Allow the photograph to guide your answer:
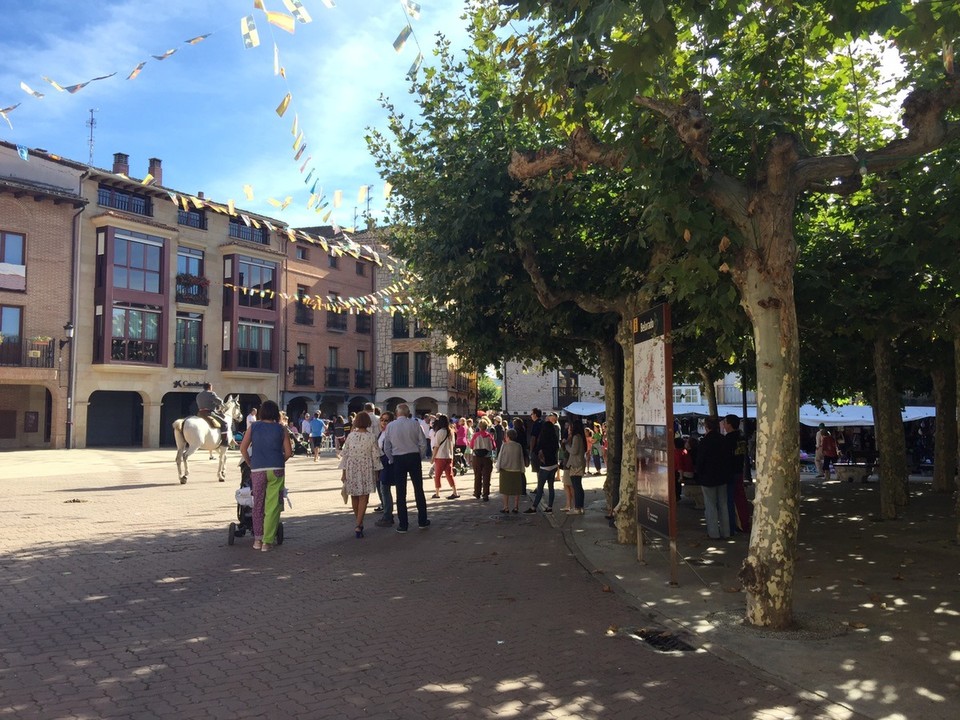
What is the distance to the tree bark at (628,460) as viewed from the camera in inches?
398

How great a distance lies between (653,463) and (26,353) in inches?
1203

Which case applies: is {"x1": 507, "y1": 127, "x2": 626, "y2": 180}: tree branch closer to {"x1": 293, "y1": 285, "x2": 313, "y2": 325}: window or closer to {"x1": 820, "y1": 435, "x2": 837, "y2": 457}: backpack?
{"x1": 820, "y1": 435, "x2": 837, "y2": 457}: backpack

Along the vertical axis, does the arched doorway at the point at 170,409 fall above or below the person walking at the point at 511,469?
above

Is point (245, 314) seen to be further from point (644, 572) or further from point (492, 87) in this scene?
point (644, 572)

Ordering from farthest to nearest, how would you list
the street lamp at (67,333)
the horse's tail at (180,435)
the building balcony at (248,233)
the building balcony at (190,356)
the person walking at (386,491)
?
the building balcony at (248,233) → the building balcony at (190,356) → the street lamp at (67,333) → the horse's tail at (180,435) → the person walking at (386,491)

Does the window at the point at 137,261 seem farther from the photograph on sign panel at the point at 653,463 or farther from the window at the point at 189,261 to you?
the photograph on sign panel at the point at 653,463

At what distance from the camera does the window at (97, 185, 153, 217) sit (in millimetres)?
34906

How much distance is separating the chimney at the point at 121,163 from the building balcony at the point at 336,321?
13274 mm

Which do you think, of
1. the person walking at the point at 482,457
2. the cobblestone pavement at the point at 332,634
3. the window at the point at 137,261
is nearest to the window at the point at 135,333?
the window at the point at 137,261

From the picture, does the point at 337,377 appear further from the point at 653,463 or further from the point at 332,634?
the point at 332,634

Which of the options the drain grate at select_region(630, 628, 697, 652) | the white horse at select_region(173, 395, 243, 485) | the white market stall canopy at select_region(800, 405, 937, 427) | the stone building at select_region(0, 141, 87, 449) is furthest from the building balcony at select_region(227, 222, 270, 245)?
the drain grate at select_region(630, 628, 697, 652)

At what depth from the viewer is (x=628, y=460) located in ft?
33.6

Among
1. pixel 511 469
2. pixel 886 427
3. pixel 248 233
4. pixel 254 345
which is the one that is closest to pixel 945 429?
pixel 886 427

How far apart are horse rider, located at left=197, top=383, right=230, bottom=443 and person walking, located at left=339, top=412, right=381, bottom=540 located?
29.5 ft
